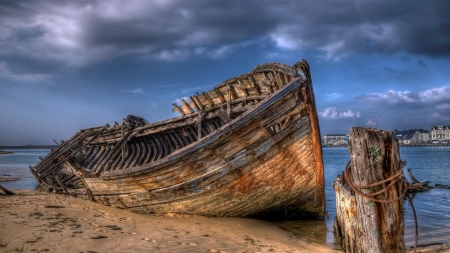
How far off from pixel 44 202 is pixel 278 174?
6.18 m

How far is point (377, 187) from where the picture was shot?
4102 mm

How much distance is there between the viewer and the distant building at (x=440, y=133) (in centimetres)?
12962

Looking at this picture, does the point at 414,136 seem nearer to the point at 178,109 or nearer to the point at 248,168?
the point at 178,109

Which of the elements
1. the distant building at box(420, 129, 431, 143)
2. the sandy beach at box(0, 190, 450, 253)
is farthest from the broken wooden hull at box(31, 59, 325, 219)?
the distant building at box(420, 129, 431, 143)

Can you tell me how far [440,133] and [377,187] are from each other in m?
151

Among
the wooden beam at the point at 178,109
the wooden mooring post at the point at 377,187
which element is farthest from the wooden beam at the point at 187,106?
the wooden mooring post at the point at 377,187

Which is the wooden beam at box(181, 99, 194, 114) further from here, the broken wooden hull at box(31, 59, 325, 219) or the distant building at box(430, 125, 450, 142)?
the distant building at box(430, 125, 450, 142)

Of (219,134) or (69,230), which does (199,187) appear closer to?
(219,134)

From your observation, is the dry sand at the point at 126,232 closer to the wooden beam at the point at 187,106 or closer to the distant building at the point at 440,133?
the wooden beam at the point at 187,106

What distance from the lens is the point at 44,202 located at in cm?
880

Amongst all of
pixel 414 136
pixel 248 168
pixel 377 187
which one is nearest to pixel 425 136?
pixel 414 136

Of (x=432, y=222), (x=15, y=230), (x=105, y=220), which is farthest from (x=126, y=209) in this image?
(x=432, y=222)

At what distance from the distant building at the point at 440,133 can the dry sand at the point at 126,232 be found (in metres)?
148

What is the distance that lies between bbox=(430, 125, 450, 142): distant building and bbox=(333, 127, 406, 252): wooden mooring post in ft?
491
